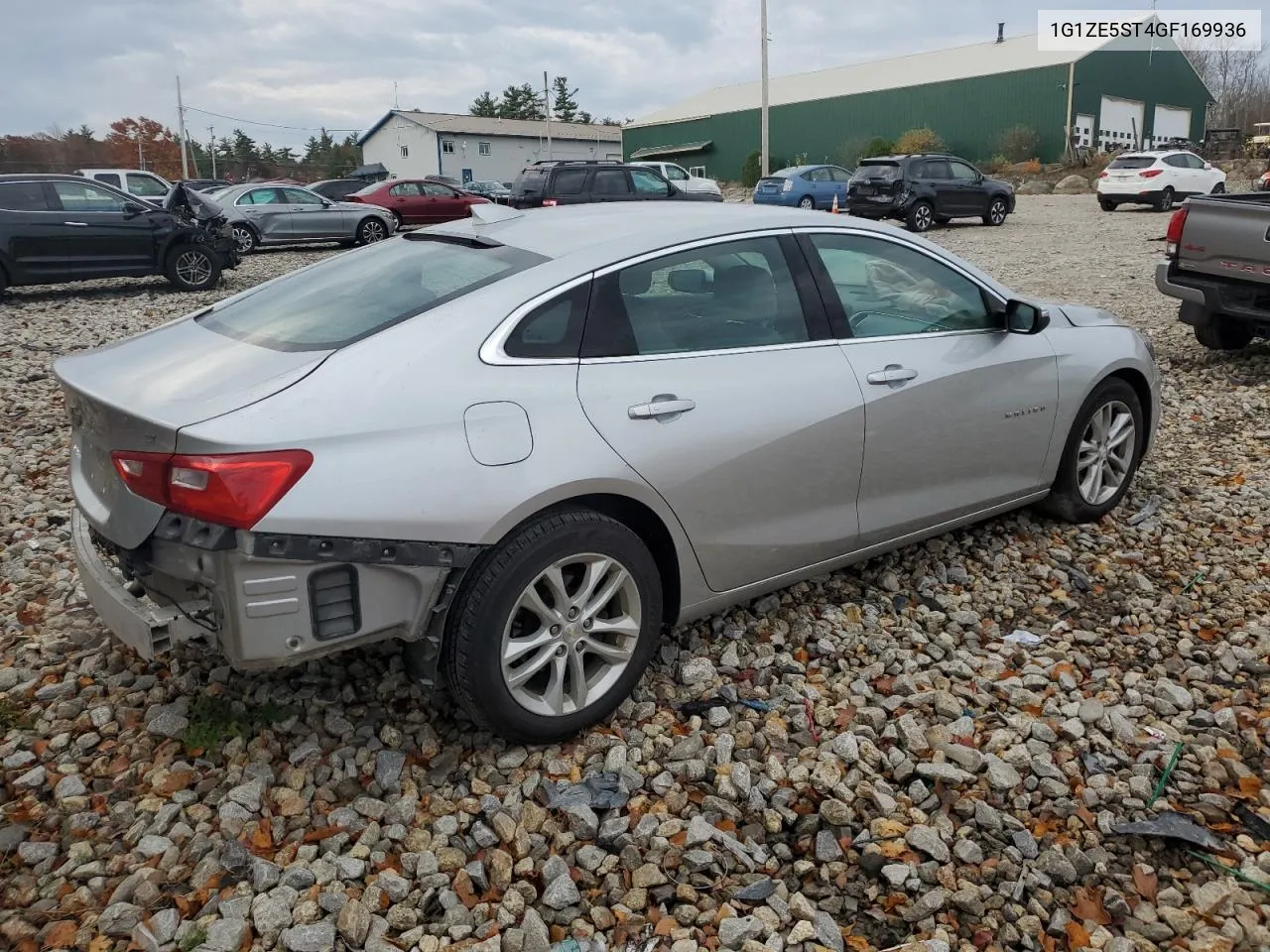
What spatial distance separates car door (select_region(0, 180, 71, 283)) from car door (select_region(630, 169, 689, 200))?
407 inches

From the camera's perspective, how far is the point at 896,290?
408 centimetres

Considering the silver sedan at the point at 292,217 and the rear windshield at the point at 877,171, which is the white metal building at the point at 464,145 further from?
the silver sedan at the point at 292,217

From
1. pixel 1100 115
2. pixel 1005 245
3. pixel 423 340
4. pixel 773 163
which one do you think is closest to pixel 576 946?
pixel 423 340

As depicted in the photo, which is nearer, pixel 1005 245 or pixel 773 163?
pixel 1005 245

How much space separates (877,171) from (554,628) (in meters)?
22.0

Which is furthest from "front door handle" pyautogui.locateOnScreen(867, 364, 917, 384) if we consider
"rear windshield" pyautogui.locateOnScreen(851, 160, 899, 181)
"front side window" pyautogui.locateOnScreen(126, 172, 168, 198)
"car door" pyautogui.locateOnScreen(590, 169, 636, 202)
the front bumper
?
"front side window" pyautogui.locateOnScreen(126, 172, 168, 198)

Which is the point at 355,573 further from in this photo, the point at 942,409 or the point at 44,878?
the point at 942,409

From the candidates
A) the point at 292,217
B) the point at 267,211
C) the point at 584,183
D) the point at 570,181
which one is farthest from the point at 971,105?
the point at 267,211

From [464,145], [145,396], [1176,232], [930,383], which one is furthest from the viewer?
[464,145]

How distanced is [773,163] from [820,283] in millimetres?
53180

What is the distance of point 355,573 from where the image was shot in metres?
2.69

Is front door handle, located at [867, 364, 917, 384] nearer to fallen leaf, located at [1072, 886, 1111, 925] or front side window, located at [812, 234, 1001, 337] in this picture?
front side window, located at [812, 234, 1001, 337]

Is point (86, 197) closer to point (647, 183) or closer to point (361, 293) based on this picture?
point (647, 183)

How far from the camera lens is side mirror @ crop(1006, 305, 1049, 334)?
4.27m
